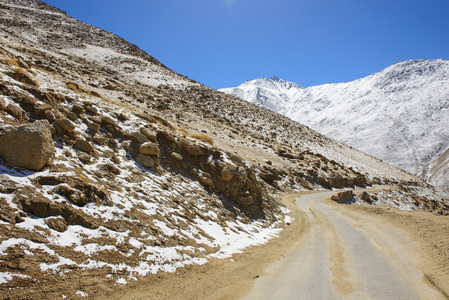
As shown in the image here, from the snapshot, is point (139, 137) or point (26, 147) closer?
point (26, 147)

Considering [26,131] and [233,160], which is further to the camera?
[233,160]

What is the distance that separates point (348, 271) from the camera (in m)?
6.64

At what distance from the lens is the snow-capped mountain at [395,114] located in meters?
87.8

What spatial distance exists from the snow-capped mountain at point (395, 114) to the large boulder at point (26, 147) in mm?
94432

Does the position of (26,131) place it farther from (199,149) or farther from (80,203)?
(199,149)

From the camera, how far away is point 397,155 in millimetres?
86938

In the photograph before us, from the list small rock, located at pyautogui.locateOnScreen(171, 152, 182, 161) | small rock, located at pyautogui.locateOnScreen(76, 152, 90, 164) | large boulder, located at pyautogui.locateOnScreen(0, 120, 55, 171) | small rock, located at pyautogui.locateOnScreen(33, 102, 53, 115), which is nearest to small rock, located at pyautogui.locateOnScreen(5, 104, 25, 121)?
small rock, located at pyautogui.locateOnScreen(33, 102, 53, 115)

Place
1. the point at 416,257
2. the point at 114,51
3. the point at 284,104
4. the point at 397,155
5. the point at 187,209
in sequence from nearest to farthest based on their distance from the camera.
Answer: the point at 416,257, the point at 187,209, the point at 114,51, the point at 397,155, the point at 284,104

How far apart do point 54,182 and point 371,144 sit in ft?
350

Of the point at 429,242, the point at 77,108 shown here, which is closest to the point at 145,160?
the point at 77,108

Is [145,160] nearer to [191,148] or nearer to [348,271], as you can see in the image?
[191,148]

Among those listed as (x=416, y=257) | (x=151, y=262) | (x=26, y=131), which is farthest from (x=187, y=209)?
(x=416, y=257)

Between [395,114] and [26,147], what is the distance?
131294 mm

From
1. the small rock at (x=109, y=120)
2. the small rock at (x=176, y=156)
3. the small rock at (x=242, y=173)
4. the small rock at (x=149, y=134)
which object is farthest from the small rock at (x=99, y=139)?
the small rock at (x=242, y=173)
